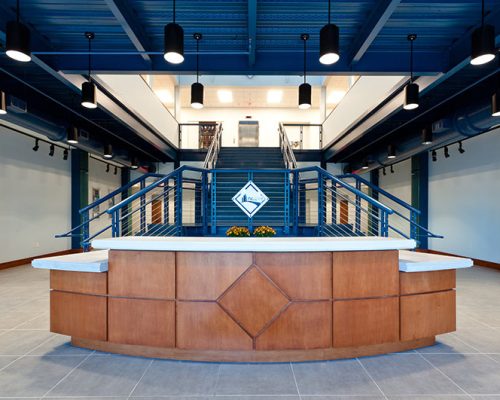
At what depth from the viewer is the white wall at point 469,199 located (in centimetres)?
700

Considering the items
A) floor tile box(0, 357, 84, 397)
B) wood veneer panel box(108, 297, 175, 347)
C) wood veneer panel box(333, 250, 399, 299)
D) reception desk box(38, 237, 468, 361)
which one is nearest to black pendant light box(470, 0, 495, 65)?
reception desk box(38, 237, 468, 361)

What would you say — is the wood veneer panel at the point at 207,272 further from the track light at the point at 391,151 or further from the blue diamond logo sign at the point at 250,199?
the track light at the point at 391,151

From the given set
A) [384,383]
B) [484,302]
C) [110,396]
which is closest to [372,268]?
[384,383]

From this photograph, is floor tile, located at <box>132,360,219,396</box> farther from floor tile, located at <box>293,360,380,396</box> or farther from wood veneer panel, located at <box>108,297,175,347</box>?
floor tile, located at <box>293,360,380,396</box>

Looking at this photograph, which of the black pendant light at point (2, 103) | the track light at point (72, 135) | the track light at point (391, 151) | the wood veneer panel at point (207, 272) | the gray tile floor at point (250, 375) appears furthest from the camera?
the track light at point (391, 151)

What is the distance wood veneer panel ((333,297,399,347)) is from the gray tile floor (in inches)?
7.3

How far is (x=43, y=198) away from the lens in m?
8.34

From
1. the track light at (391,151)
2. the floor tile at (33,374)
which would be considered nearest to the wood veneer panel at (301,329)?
the floor tile at (33,374)

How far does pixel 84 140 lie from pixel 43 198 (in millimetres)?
2700

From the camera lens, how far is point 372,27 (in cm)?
362

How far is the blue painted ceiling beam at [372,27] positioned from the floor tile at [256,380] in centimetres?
363

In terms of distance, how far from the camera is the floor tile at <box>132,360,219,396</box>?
225cm

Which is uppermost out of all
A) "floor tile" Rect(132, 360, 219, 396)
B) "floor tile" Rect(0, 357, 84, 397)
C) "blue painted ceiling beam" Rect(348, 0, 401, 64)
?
"blue painted ceiling beam" Rect(348, 0, 401, 64)

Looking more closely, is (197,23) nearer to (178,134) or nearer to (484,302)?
(484,302)
